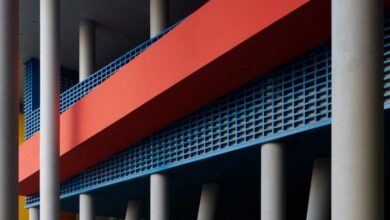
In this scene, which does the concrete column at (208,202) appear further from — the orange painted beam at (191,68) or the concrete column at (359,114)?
the concrete column at (359,114)

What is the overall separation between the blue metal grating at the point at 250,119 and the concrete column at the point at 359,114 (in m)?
2.85

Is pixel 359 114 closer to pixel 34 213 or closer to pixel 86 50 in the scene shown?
pixel 86 50

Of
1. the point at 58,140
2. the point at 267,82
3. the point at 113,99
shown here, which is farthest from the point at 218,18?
the point at 58,140

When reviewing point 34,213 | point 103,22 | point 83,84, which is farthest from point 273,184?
point 34,213

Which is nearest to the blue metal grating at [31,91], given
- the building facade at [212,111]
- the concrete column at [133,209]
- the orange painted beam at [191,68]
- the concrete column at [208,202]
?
the building facade at [212,111]

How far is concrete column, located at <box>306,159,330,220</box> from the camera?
32.1ft

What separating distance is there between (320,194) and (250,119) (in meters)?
1.61

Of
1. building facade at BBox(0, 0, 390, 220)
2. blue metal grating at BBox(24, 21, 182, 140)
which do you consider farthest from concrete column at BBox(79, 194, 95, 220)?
blue metal grating at BBox(24, 21, 182, 140)

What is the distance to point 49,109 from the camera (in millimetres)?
12289

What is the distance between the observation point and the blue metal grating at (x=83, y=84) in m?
12.0

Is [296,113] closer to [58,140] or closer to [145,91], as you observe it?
[145,91]

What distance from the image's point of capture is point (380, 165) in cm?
463

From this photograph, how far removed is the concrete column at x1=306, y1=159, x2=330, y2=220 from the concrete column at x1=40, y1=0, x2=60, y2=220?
4.77m

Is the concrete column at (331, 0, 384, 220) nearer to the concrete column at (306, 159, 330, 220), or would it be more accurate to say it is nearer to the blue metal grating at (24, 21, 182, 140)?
the concrete column at (306, 159, 330, 220)
